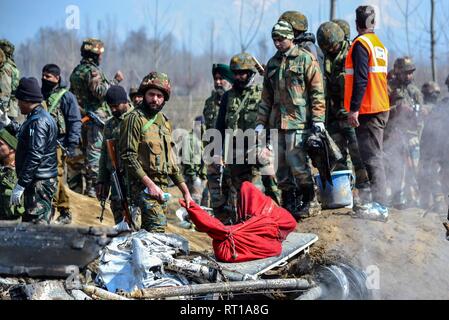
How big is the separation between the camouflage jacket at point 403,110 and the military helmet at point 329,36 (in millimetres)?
3103

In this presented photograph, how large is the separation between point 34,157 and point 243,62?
3.35m

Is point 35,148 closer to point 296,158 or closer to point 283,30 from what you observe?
point 296,158

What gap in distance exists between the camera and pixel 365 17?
9.14 meters

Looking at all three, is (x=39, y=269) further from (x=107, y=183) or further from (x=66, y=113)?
(x=66, y=113)

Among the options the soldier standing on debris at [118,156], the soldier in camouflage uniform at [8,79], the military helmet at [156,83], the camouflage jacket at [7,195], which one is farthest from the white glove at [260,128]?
the soldier in camouflage uniform at [8,79]

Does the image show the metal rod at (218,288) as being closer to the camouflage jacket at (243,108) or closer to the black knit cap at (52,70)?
the camouflage jacket at (243,108)

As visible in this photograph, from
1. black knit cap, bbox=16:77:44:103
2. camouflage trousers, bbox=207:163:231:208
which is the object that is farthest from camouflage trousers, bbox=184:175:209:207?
black knit cap, bbox=16:77:44:103

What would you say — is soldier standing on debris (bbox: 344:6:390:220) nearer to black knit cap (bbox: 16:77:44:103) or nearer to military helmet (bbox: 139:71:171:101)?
→ military helmet (bbox: 139:71:171:101)

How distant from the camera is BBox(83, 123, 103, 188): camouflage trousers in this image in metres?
12.2

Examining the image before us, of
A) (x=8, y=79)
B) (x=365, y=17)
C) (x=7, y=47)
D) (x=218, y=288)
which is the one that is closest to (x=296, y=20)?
(x=365, y=17)

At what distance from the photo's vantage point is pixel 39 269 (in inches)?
204

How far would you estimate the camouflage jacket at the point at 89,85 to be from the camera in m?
12.2

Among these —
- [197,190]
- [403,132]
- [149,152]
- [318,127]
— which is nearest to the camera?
[149,152]

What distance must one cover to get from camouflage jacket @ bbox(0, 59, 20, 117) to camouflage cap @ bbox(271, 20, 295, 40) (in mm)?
5820
